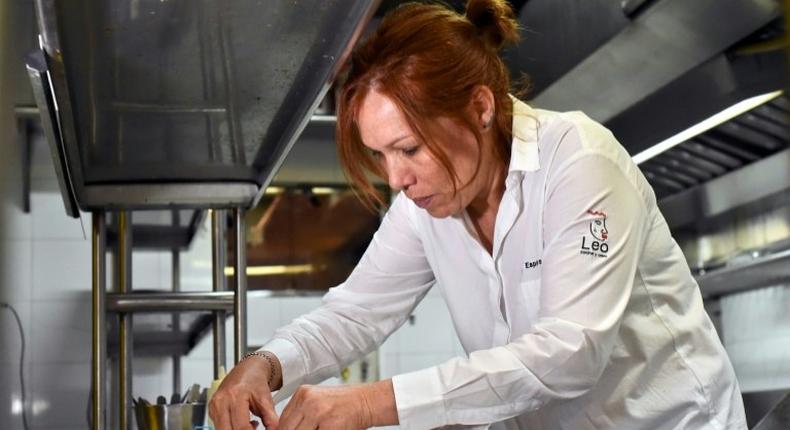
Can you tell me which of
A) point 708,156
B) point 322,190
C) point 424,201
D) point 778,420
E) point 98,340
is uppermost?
point 322,190

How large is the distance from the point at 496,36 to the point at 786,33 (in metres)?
1.50

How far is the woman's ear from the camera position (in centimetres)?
118

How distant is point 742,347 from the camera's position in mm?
3705

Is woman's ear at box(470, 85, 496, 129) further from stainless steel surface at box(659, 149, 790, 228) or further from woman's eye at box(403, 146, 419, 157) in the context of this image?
stainless steel surface at box(659, 149, 790, 228)

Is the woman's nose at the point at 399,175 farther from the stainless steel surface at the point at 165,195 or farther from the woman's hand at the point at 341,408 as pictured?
the stainless steel surface at the point at 165,195

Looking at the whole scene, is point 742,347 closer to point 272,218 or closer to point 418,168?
point 272,218

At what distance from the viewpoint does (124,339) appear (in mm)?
2107

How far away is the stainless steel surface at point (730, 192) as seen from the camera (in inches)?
124

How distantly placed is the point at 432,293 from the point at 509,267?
11.6ft

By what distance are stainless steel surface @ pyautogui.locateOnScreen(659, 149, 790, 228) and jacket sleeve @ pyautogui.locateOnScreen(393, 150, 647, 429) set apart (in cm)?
220

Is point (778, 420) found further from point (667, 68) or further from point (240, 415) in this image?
point (240, 415)

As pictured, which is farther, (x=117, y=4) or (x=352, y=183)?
(x=352, y=183)

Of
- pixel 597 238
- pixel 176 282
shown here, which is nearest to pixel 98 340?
pixel 597 238

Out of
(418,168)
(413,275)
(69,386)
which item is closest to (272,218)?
(69,386)
